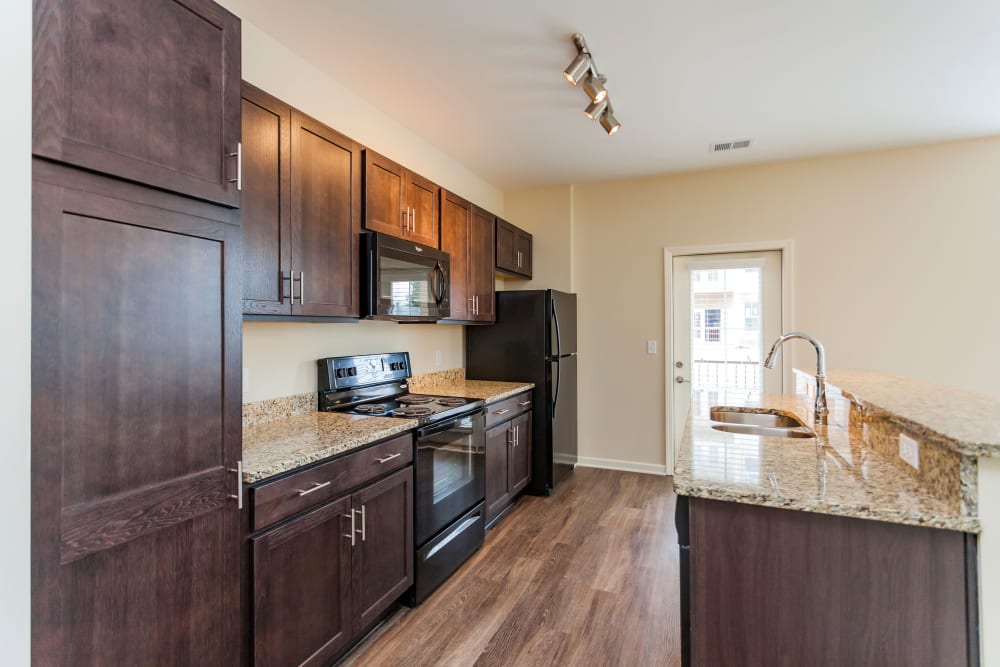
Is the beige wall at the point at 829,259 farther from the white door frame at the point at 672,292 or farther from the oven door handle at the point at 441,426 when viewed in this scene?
the oven door handle at the point at 441,426

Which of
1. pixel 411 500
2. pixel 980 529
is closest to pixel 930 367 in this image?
pixel 980 529

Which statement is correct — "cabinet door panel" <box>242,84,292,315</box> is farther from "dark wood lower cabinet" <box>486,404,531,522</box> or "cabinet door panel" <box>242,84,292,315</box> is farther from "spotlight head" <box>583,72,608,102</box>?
"dark wood lower cabinet" <box>486,404,531,522</box>

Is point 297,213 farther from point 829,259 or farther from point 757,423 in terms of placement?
point 829,259

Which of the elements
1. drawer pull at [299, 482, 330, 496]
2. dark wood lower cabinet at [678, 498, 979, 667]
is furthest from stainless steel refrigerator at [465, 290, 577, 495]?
dark wood lower cabinet at [678, 498, 979, 667]

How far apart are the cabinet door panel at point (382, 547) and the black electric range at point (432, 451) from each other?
8 cm

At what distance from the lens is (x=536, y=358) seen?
3.77 meters

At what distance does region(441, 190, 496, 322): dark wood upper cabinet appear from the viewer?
10.4ft

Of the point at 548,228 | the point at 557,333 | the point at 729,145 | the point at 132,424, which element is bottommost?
the point at 132,424

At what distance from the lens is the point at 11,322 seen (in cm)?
94

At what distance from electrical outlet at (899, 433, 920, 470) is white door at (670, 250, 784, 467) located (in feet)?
8.54

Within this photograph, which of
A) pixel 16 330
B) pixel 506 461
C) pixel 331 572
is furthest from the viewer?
pixel 506 461

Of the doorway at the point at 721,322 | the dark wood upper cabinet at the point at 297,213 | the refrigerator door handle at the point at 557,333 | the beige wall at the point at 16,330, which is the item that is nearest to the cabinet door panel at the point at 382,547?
the dark wood upper cabinet at the point at 297,213

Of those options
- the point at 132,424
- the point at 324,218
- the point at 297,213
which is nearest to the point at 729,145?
the point at 324,218

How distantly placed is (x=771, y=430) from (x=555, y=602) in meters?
1.30
